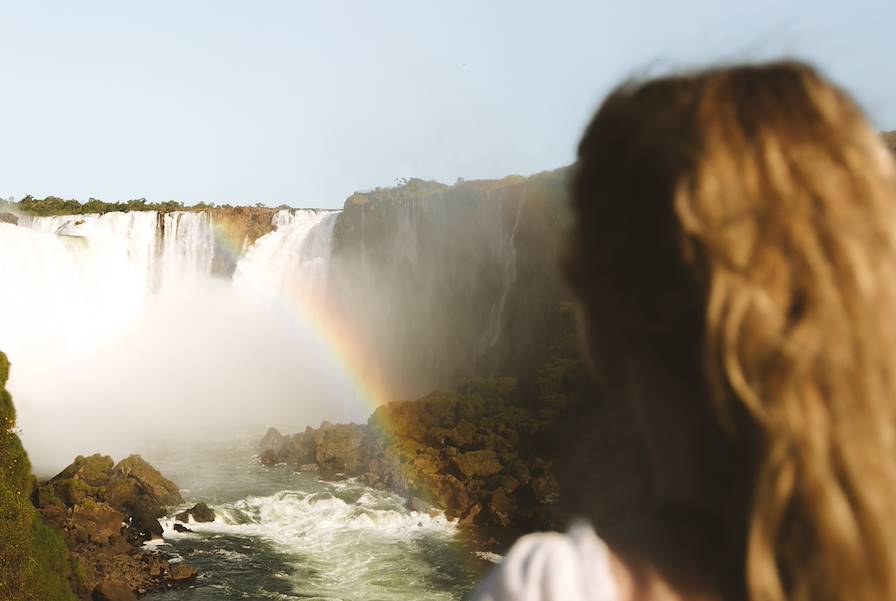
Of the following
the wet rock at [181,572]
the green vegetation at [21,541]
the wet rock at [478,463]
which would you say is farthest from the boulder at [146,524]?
the wet rock at [478,463]

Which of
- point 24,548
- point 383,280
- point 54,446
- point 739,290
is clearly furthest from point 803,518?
point 383,280

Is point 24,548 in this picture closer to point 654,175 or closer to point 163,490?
point 163,490

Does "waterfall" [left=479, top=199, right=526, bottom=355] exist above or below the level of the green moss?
above

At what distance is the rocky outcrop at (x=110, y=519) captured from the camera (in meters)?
14.7

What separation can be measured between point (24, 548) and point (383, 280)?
79.5 ft

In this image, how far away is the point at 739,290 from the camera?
0.87 meters

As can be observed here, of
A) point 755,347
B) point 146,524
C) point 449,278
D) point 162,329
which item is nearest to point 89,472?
point 146,524

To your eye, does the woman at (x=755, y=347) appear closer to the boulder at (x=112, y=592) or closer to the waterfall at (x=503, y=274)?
the boulder at (x=112, y=592)

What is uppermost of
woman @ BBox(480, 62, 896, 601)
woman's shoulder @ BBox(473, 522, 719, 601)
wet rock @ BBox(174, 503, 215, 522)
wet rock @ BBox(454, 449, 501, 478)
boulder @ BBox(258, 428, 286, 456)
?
woman @ BBox(480, 62, 896, 601)

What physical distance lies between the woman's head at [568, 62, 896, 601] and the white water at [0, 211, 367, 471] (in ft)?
105

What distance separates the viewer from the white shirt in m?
0.86

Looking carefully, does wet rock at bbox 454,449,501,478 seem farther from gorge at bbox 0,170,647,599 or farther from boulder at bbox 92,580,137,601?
boulder at bbox 92,580,137,601

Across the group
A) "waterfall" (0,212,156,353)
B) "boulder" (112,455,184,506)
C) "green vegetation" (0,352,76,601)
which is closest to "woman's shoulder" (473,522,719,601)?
"green vegetation" (0,352,76,601)

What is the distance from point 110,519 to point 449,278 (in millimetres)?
17627
